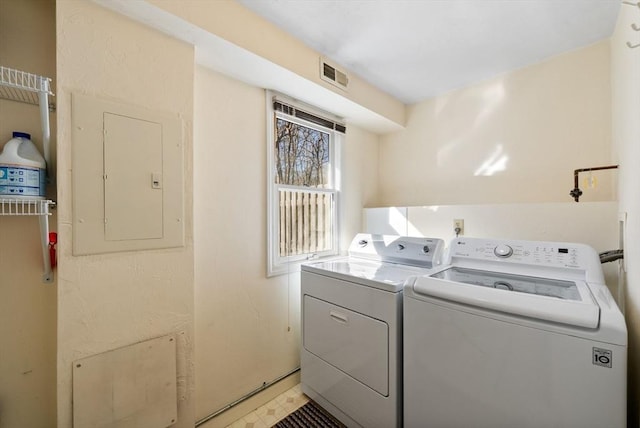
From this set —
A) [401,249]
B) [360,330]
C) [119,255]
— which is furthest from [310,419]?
[119,255]

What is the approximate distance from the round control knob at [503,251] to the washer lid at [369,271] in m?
0.40

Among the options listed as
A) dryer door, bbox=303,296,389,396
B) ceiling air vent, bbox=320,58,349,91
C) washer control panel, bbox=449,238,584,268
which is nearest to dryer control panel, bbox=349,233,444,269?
washer control panel, bbox=449,238,584,268

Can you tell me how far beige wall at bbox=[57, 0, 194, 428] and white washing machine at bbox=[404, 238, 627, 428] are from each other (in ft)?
3.84

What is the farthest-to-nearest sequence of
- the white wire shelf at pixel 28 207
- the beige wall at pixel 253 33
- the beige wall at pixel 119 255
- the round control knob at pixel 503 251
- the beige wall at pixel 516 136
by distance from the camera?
the beige wall at pixel 516 136 → the round control knob at pixel 503 251 → the beige wall at pixel 253 33 → the beige wall at pixel 119 255 → the white wire shelf at pixel 28 207

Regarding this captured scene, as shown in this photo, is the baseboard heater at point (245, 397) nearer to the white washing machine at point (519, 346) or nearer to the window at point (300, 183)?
the window at point (300, 183)

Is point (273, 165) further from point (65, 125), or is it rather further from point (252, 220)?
point (65, 125)

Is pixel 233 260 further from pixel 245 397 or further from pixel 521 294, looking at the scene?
pixel 521 294

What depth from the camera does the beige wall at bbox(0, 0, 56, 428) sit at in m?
1.03

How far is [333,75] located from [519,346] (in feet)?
6.18

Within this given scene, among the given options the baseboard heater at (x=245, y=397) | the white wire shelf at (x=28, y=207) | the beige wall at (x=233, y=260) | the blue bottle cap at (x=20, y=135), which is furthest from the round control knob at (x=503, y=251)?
the blue bottle cap at (x=20, y=135)

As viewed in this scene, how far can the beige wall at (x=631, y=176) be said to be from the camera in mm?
966

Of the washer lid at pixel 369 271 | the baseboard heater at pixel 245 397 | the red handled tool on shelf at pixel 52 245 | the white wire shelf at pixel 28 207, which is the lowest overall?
the baseboard heater at pixel 245 397

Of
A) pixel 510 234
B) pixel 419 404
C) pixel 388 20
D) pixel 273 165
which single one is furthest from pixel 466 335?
pixel 388 20

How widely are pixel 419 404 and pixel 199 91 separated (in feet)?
6.80
